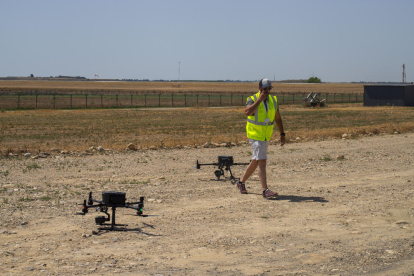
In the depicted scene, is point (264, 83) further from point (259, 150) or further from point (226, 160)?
point (226, 160)

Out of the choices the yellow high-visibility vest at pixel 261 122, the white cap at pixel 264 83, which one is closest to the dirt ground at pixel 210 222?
the yellow high-visibility vest at pixel 261 122

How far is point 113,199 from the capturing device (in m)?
6.60

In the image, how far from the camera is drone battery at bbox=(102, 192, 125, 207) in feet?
21.6

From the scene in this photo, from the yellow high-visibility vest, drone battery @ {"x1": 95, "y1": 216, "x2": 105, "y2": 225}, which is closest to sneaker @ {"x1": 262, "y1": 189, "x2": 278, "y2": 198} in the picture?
the yellow high-visibility vest

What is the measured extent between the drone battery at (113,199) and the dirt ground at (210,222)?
38cm

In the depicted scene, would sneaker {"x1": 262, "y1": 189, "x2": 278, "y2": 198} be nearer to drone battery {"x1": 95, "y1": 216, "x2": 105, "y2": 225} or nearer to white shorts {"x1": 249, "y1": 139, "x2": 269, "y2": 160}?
white shorts {"x1": 249, "y1": 139, "x2": 269, "y2": 160}

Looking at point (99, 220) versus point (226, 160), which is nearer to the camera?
point (99, 220)

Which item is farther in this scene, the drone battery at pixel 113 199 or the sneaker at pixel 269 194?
the sneaker at pixel 269 194

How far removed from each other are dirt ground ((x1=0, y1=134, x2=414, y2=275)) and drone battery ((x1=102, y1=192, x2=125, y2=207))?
1.25 feet

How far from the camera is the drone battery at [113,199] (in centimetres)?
658

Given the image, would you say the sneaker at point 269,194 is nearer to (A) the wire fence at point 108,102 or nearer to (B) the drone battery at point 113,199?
(B) the drone battery at point 113,199

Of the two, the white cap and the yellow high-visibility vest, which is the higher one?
the white cap

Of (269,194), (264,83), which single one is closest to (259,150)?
(269,194)

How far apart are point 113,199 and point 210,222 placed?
1413 millimetres
